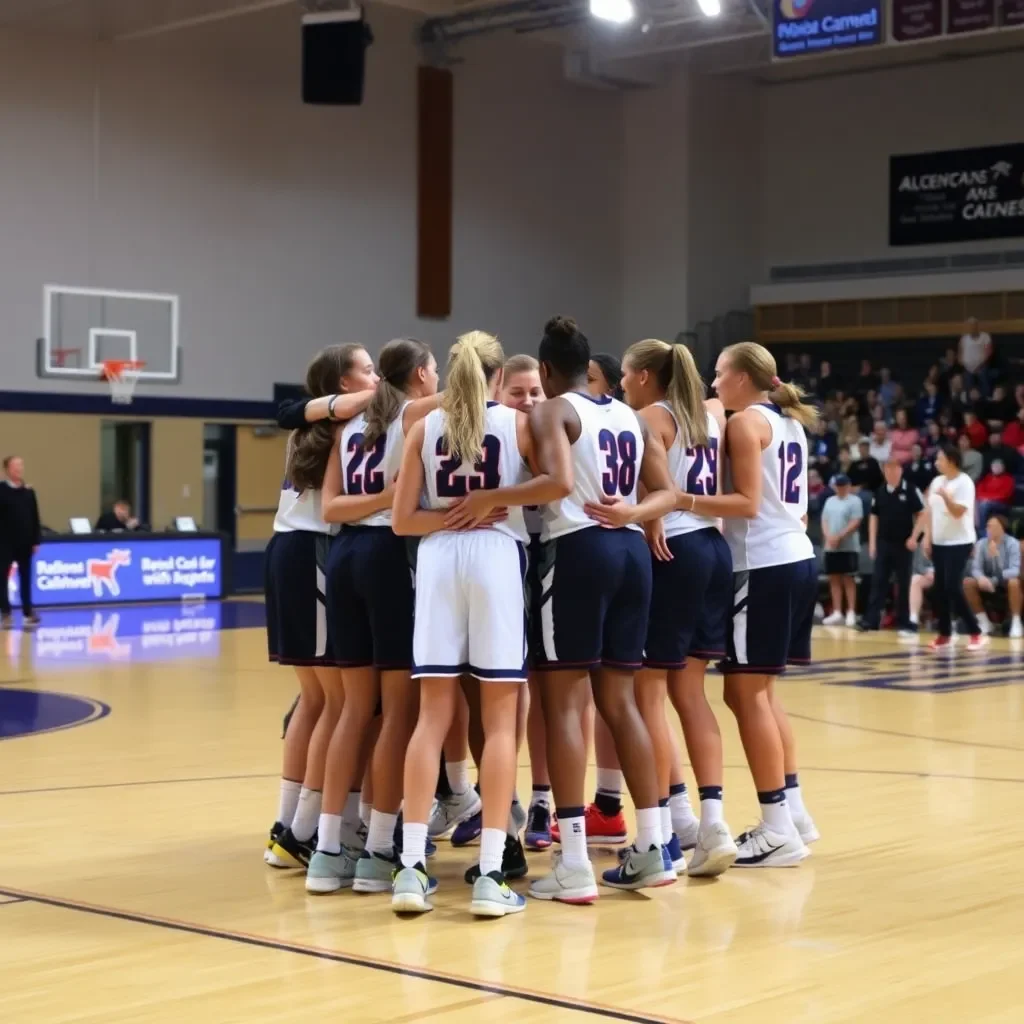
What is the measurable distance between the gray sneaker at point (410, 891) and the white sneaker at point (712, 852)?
1103 mm

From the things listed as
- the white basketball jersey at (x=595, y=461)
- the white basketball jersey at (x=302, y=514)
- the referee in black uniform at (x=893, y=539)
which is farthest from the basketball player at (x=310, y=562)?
the referee in black uniform at (x=893, y=539)

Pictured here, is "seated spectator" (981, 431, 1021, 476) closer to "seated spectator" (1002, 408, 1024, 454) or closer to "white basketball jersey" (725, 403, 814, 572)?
"seated spectator" (1002, 408, 1024, 454)

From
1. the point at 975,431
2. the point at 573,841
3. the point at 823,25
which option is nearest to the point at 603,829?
the point at 573,841

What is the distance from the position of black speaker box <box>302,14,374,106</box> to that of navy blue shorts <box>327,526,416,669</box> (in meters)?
18.1

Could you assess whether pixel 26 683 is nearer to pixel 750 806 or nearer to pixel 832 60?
pixel 750 806

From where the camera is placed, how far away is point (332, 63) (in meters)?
23.2

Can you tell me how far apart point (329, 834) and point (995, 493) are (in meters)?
15.5

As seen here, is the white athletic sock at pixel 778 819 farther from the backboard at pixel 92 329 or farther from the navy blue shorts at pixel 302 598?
the backboard at pixel 92 329

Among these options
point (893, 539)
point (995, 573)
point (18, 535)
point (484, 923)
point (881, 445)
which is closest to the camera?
point (484, 923)

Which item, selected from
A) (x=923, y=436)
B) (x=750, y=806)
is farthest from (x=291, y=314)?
(x=750, y=806)

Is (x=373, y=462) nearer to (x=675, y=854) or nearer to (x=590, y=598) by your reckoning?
(x=590, y=598)

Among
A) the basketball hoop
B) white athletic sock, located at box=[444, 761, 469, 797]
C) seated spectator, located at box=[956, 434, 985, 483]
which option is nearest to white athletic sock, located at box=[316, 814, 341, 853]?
white athletic sock, located at box=[444, 761, 469, 797]

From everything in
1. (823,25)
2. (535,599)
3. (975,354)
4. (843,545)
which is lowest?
(843,545)

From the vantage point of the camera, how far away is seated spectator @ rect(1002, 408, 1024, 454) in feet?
76.0
